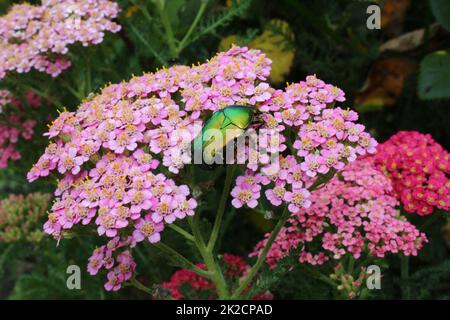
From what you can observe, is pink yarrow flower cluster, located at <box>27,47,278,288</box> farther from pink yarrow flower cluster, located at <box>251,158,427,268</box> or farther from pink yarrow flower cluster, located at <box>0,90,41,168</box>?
pink yarrow flower cluster, located at <box>0,90,41,168</box>

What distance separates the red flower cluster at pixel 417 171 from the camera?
68.0 inches

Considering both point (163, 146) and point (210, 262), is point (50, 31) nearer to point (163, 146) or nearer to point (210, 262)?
point (163, 146)

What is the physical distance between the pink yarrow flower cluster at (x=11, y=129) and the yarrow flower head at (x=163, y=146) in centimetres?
76

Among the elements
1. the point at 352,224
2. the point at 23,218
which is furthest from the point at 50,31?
the point at 352,224

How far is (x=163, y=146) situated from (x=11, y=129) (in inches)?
45.2

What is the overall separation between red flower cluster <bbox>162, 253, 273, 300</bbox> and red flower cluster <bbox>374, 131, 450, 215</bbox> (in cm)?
57

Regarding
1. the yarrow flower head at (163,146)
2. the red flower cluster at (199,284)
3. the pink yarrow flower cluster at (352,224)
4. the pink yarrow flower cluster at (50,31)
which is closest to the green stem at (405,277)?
the pink yarrow flower cluster at (352,224)

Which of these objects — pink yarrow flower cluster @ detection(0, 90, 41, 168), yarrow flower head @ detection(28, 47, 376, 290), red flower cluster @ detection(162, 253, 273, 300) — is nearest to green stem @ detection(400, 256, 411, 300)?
red flower cluster @ detection(162, 253, 273, 300)

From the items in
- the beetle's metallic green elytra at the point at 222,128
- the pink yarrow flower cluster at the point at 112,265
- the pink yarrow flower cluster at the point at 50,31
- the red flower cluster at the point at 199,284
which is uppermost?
the pink yarrow flower cluster at the point at 50,31

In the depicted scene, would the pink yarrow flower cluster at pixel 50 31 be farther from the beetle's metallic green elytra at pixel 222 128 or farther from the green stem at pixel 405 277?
the green stem at pixel 405 277

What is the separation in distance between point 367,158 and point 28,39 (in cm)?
124

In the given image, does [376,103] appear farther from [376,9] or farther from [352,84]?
[376,9]

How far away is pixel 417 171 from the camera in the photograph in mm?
1772
